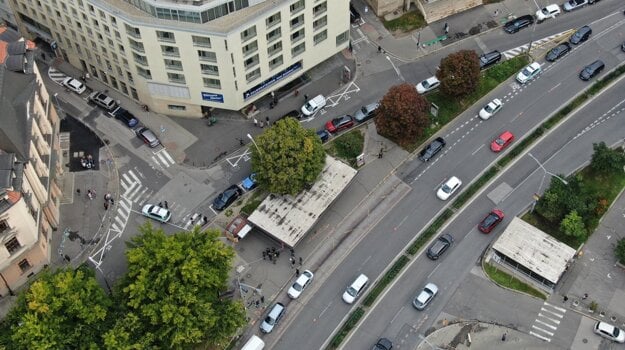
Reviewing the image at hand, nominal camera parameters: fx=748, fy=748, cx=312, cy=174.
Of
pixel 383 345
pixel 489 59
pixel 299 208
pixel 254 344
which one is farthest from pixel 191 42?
pixel 489 59

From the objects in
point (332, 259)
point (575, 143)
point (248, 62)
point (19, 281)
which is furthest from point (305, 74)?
point (19, 281)

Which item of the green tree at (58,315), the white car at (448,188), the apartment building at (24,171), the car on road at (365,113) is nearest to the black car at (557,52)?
the white car at (448,188)

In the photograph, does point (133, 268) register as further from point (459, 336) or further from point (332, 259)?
point (459, 336)

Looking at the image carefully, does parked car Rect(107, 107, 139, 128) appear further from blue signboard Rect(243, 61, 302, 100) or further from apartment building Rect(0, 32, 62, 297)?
blue signboard Rect(243, 61, 302, 100)

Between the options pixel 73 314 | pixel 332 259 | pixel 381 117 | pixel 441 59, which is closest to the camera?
pixel 73 314

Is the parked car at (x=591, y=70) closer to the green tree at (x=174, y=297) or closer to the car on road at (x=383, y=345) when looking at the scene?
the car on road at (x=383, y=345)

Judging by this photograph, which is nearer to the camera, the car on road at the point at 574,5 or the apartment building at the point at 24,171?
the apartment building at the point at 24,171

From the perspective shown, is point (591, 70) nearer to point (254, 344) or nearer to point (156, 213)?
point (254, 344)
